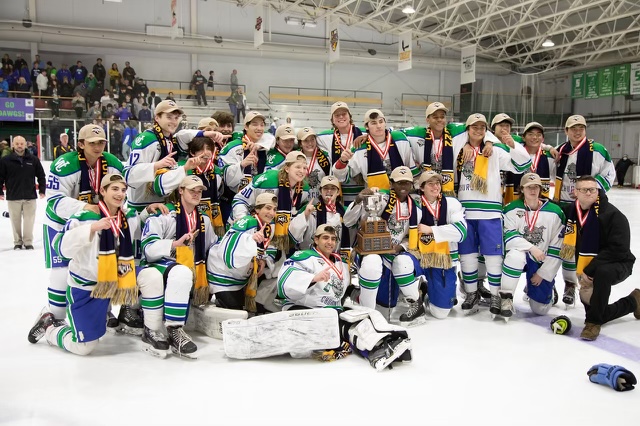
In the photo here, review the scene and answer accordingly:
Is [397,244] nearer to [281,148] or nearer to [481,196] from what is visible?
[481,196]

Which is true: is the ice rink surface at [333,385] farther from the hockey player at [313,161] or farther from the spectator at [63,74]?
the spectator at [63,74]

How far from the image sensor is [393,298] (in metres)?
4.74

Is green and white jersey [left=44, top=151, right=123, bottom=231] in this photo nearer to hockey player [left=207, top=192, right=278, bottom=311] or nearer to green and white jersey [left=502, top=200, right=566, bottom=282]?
hockey player [left=207, top=192, right=278, bottom=311]

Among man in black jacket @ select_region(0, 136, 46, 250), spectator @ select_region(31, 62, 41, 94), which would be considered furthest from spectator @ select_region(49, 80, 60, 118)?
man in black jacket @ select_region(0, 136, 46, 250)

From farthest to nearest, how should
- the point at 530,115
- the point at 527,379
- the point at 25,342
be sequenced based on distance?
1. the point at 530,115
2. the point at 25,342
3. the point at 527,379

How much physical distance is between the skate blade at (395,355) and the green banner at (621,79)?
20.5 m

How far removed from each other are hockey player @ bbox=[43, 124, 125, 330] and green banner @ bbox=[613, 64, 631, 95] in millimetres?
21047

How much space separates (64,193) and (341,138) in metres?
2.32

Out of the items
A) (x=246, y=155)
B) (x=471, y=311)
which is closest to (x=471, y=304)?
(x=471, y=311)

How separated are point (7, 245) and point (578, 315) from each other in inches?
299

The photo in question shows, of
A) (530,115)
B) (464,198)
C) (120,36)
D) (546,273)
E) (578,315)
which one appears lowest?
(578,315)

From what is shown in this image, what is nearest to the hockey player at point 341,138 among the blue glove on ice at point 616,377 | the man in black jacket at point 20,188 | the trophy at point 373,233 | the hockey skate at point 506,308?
the trophy at point 373,233

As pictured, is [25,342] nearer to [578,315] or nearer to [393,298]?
[393,298]

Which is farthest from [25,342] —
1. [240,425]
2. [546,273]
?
[546,273]
